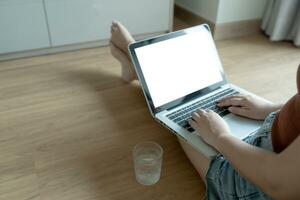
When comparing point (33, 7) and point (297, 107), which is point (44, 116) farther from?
point (297, 107)

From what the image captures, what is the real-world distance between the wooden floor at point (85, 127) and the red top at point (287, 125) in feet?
1.01

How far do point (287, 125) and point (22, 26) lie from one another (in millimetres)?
1390

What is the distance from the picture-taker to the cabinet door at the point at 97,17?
5.21ft

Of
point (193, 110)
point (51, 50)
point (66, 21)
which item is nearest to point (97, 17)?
point (66, 21)

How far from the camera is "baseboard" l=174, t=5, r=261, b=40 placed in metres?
1.92

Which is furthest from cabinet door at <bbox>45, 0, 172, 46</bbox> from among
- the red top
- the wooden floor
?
the red top

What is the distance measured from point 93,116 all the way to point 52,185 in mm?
348

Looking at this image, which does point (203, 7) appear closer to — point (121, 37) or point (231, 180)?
point (121, 37)

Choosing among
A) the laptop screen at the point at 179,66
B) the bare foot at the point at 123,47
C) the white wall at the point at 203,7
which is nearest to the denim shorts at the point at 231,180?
the laptop screen at the point at 179,66

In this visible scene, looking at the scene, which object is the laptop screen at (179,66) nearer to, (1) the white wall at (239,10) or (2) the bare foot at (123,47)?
(2) the bare foot at (123,47)

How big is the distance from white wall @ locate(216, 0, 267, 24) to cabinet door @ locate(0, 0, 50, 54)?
1049 mm

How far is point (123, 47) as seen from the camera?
1.31m

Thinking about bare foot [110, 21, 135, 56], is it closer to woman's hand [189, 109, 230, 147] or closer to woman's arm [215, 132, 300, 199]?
woman's hand [189, 109, 230, 147]

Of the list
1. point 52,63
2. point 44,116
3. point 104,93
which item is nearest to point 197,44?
point 104,93
